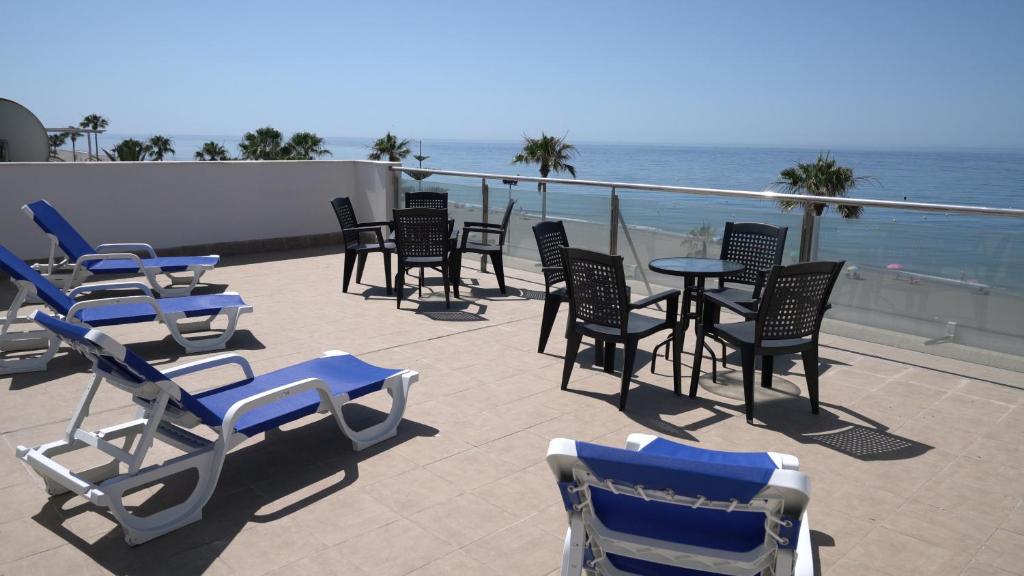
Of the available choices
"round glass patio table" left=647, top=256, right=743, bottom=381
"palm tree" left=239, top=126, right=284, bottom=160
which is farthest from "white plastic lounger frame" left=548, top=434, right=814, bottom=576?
"palm tree" left=239, top=126, right=284, bottom=160

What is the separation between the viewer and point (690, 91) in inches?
4931

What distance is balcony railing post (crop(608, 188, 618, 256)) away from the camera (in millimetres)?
7434

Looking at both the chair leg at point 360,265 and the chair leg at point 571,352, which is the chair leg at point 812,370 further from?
the chair leg at point 360,265

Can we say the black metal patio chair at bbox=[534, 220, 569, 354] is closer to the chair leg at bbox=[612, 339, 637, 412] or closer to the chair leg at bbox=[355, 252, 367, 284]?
the chair leg at bbox=[612, 339, 637, 412]

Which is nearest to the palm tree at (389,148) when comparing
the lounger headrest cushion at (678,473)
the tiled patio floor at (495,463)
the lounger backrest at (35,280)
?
the tiled patio floor at (495,463)

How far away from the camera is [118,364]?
3029 mm

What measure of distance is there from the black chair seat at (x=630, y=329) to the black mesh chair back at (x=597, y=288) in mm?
27

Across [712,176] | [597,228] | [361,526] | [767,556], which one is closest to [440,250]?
[597,228]

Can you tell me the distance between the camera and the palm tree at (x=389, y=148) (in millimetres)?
40469

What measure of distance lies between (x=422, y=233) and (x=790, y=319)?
3799 millimetres

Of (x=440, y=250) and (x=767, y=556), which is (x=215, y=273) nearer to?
(x=440, y=250)

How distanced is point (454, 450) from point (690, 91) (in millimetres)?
129998

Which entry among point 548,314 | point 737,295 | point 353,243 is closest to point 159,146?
point 353,243

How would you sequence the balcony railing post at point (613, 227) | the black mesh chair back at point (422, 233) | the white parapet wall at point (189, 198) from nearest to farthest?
the black mesh chair back at point (422, 233) < the balcony railing post at point (613, 227) < the white parapet wall at point (189, 198)
